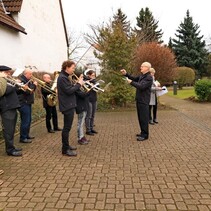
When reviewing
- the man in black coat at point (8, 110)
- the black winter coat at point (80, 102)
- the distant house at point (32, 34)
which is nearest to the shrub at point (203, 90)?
the distant house at point (32, 34)

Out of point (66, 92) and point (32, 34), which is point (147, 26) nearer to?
point (32, 34)

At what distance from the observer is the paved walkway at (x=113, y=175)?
12.7ft

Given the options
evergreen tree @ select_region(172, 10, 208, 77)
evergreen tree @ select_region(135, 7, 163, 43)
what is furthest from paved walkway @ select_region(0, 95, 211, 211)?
evergreen tree @ select_region(172, 10, 208, 77)

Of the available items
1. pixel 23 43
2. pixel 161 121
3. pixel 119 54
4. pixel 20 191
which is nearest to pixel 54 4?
pixel 23 43

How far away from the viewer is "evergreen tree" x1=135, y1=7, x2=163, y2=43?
113 ft

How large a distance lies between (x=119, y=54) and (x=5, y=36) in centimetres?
512

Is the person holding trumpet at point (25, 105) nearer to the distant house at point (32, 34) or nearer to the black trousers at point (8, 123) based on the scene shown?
the black trousers at point (8, 123)

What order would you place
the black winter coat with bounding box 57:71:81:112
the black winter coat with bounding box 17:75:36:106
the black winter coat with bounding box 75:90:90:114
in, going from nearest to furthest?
the black winter coat with bounding box 57:71:81:112 → the black winter coat with bounding box 75:90:90:114 → the black winter coat with bounding box 17:75:36:106

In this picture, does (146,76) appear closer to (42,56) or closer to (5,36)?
(5,36)

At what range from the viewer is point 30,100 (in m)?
7.52

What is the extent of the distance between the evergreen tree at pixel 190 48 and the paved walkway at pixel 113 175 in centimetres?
3610

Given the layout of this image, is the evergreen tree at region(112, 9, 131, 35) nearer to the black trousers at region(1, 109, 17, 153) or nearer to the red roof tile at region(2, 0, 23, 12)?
the red roof tile at region(2, 0, 23, 12)

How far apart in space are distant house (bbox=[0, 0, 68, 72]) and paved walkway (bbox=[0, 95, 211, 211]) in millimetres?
5765

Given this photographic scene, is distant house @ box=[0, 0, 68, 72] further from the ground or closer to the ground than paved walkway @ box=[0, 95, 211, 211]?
further from the ground
